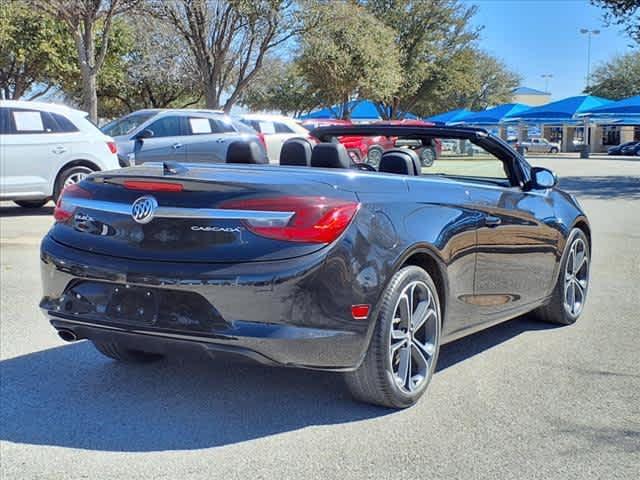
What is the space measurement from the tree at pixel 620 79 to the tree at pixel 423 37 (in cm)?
3319

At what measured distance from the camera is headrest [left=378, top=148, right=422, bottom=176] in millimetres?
4840

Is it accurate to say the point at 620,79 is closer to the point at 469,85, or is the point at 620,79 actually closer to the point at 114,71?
the point at 469,85

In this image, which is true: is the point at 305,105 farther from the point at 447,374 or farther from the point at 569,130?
the point at 447,374

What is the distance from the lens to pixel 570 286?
20.6ft

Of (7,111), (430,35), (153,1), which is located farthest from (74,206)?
(430,35)

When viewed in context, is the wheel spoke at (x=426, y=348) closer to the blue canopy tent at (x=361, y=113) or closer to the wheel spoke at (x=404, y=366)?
the wheel spoke at (x=404, y=366)

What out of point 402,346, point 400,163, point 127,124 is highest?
point 127,124

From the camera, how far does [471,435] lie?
12.8 feet

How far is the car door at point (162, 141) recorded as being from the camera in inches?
592

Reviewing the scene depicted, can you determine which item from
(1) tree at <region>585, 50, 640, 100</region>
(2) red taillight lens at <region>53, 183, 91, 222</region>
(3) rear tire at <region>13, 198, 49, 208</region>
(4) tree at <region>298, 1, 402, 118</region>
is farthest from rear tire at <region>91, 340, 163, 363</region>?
(1) tree at <region>585, 50, 640, 100</region>

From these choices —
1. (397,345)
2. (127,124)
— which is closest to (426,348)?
(397,345)

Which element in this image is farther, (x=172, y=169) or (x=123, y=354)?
(x=123, y=354)

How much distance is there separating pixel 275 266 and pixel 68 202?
140 cm

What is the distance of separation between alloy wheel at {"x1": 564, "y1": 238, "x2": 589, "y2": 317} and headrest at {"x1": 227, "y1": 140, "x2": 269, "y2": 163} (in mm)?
2599
